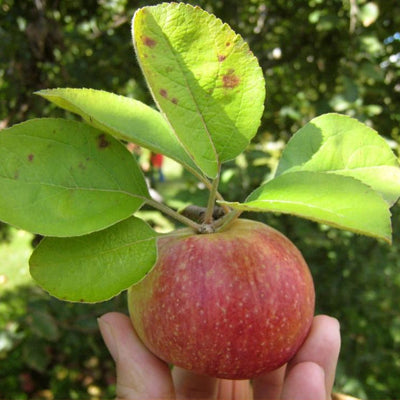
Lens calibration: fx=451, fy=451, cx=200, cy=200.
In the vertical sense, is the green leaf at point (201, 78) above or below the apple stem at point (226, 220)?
above

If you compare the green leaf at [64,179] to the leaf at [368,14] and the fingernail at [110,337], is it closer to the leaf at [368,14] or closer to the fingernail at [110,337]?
the fingernail at [110,337]

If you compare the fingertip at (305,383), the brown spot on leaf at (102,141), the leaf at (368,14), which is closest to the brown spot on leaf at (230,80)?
the brown spot on leaf at (102,141)

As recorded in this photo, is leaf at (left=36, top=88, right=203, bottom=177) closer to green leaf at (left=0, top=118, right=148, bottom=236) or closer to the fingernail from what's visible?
green leaf at (left=0, top=118, right=148, bottom=236)

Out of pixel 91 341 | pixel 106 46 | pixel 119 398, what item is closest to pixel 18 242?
pixel 91 341

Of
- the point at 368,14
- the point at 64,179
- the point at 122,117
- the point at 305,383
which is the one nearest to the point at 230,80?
the point at 122,117

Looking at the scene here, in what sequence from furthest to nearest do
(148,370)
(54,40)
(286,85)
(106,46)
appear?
1. (286,85)
2. (106,46)
3. (54,40)
4. (148,370)

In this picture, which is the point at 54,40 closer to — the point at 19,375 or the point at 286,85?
the point at 286,85
